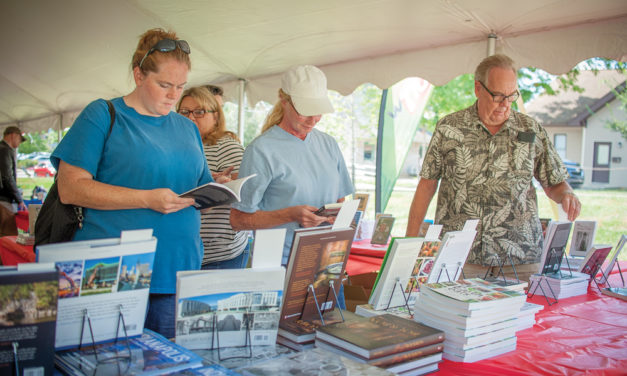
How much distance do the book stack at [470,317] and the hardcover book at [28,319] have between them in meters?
0.92

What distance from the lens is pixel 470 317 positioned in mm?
1261

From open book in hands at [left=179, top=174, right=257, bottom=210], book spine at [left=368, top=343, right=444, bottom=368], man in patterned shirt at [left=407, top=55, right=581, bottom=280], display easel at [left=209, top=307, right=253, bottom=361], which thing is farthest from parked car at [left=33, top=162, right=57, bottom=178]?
book spine at [left=368, top=343, right=444, bottom=368]

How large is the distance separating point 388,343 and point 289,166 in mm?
812

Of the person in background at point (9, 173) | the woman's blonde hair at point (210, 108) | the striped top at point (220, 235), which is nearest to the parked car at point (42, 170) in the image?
the person in background at point (9, 173)

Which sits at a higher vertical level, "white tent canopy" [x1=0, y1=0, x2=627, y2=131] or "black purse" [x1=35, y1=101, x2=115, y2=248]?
"white tent canopy" [x1=0, y1=0, x2=627, y2=131]

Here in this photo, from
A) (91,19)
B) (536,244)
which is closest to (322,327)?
(536,244)

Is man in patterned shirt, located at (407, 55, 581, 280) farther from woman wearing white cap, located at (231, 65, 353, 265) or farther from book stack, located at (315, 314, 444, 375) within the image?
book stack, located at (315, 314, 444, 375)

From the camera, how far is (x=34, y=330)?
0.94 metres

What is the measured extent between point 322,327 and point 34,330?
0.64m

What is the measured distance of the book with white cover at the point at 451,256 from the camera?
5.40ft

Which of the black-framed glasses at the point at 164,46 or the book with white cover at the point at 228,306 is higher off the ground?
the black-framed glasses at the point at 164,46

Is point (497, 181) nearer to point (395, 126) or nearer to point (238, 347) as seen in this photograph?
point (238, 347)

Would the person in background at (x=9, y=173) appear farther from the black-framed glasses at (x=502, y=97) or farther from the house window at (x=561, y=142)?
the house window at (x=561, y=142)

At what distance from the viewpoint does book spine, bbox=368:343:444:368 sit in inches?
44.0
